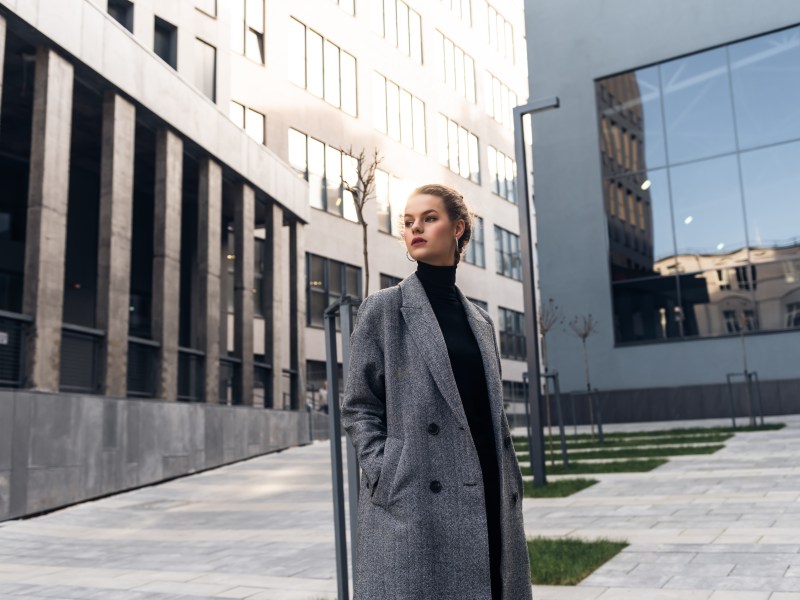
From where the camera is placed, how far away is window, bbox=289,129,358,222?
3128 cm

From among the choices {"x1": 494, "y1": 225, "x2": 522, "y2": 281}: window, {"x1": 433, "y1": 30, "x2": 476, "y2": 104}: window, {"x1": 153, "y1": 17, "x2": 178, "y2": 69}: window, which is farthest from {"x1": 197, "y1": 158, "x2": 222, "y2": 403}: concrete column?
{"x1": 494, "y1": 225, "x2": 522, "y2": 281}: window

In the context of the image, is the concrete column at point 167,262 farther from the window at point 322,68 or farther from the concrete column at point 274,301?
the window at point 322,68

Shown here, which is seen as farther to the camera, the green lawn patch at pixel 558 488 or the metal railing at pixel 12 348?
the metal railing at pixel 12 348

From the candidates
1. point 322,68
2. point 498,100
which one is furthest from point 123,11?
point 498,100

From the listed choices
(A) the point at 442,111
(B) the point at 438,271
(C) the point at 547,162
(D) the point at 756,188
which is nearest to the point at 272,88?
(C) the point at 547,162

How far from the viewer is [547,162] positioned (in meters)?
30.0

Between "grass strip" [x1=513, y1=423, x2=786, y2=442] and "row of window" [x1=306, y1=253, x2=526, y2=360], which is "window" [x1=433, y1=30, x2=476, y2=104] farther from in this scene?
"grass strip" [x1=513, y1=423, x2=786, y2=442]

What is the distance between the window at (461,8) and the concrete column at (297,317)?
23477mm

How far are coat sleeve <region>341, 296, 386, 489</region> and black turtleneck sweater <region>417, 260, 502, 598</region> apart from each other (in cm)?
23

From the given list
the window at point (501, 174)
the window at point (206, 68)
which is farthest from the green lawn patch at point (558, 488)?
the window at point (501, 174)

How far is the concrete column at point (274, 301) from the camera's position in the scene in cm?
2216

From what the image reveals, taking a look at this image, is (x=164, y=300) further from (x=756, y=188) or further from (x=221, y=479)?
(x=756, y=188)

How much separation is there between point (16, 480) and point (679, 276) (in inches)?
836

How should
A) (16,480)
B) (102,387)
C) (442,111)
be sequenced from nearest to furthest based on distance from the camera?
(16,480), (102,387), (442,111)
